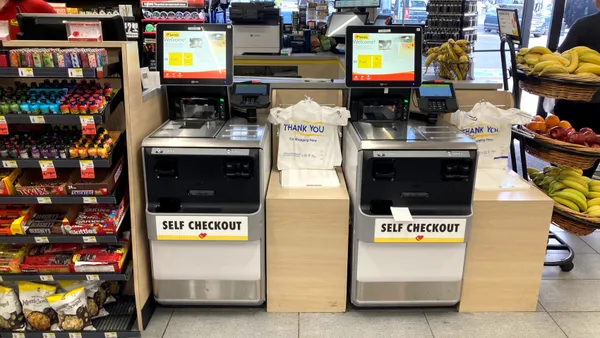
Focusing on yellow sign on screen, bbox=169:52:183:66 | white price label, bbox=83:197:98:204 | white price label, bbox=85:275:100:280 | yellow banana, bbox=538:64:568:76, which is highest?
yellow sign on screen, bbox=169:52:183:66

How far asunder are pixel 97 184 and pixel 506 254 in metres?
2.09

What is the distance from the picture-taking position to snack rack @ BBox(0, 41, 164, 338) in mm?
2055

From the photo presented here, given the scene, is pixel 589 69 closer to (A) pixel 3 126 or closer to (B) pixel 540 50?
(B) pixel 540 50

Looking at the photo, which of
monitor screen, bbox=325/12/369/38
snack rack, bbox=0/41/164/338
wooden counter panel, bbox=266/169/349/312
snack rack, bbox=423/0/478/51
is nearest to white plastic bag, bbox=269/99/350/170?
wooden counter panel, bbox=266/169/349/312

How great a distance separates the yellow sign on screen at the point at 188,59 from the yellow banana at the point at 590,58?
226 centimetres

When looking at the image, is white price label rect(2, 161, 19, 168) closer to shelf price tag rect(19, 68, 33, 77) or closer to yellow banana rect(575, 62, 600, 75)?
shelf price tag rect(19, 68, 33, 77)

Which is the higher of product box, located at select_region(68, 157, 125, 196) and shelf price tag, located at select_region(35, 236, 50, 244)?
product box, located at select_region(68, 157, 125, 196)

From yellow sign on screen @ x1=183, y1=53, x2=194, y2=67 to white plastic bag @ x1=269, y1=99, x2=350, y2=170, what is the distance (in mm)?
518

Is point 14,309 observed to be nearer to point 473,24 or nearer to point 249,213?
point 249,213

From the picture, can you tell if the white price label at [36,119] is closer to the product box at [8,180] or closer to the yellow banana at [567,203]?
the product box at [8,180]

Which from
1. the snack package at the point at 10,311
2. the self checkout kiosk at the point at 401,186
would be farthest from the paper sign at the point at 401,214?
the snack package at the point at 10,311

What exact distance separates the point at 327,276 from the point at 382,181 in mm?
598

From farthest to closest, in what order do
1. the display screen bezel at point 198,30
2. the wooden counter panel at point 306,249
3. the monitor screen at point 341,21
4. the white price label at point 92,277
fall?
the monitor screen at point 341,21, the display screen bezel at point 198,30, the wooden counter panel at point 306,249, the white price label at point 92,277

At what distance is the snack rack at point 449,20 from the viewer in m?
4.79
